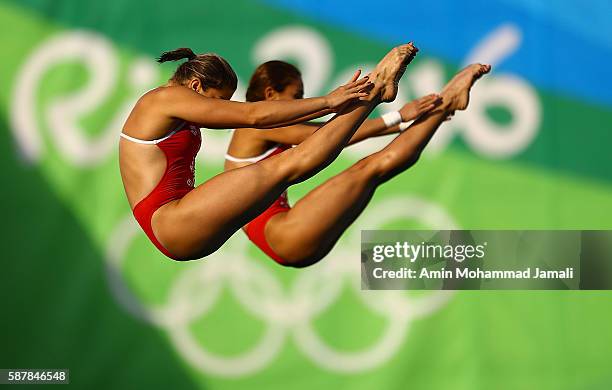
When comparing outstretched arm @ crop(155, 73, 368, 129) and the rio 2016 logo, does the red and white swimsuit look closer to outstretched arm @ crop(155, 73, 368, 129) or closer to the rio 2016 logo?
the rio 2016 logo

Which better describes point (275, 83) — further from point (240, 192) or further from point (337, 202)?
point (240, 192)

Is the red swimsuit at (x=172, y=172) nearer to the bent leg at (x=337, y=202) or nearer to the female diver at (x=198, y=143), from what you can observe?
the female diver at (x=198, y=143)

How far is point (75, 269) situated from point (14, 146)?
58 centimetres

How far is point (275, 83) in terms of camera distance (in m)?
3.40

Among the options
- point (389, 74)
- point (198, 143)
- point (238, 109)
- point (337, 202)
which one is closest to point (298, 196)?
point (337, 202)

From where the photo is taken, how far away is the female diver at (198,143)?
2785 millimetres

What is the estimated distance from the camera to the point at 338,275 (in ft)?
12.0

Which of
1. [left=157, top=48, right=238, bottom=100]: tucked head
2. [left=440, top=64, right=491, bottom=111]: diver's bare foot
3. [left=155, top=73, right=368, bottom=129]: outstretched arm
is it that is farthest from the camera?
[left=440, top=64, right=491, bottom=111]: diver's bare foot

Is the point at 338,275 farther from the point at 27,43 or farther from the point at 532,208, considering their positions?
the point at 27,43

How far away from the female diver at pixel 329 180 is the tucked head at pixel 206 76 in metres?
0.35

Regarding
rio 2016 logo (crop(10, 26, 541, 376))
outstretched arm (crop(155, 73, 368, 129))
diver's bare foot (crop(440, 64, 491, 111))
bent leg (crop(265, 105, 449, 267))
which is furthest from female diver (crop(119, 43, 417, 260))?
rio 2016 logo (crop(10, 26, 541, 376))

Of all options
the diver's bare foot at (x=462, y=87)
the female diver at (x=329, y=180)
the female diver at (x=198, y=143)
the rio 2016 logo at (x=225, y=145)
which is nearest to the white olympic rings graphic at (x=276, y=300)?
the rio 2016 logo at (x=225, y=145)

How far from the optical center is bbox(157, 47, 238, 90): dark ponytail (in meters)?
2.90

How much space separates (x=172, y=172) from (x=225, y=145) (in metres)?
0.73
